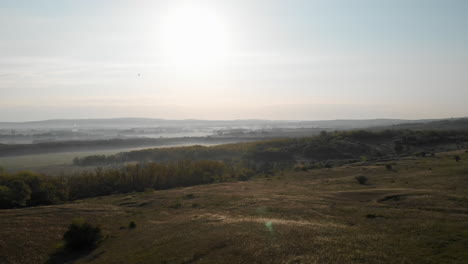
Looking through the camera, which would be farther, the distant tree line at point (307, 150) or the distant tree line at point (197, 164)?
the distant tree line at point (307, 150)

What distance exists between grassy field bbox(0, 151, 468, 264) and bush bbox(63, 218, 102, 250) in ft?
3.48

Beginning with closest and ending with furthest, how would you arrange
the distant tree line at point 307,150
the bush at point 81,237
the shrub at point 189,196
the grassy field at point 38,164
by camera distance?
the bush at point 81,237 → the shrub at point 189,196 → the grassy field at point 38,164 → the distant tree line at point 307,150

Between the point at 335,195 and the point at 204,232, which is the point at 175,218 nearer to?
the point at 204,232

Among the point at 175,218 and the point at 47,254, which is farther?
the point at 175,218

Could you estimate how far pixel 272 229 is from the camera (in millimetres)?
21906

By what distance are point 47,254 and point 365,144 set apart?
106 m

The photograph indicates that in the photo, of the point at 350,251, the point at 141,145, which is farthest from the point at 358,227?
the point at 141,145

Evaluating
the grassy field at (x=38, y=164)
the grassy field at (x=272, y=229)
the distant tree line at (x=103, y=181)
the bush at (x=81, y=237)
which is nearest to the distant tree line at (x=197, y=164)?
the distant tree line at (x=103, y=181)

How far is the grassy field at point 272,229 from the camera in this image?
1706 centimetres

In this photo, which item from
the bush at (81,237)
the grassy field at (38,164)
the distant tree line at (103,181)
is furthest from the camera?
the grassy field at (38,164)

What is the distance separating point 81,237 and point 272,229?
14624 mm

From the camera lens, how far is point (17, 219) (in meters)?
29.4

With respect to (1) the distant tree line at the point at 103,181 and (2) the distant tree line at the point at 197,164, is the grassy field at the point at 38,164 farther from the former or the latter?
Answer: (1) the distant tree line at the point at 103,181

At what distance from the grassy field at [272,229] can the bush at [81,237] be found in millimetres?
1060
